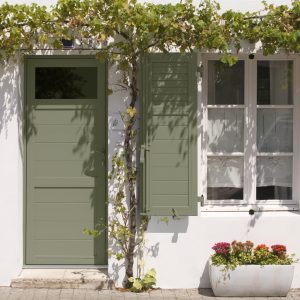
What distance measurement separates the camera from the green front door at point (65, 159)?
9.11 m

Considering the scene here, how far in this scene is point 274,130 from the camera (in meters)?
9.13

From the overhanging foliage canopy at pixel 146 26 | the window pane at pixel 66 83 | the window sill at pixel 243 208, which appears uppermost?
the overhanging foliage canopy at pixel 146 26

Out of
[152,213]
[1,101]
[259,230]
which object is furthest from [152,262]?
[1,101]

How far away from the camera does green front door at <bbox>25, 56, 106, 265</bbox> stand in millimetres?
9109

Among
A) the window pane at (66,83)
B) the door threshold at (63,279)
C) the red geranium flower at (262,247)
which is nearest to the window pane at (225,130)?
the red geranium flower at (262,247)

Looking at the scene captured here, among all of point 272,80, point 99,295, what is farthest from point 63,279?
point 272,80

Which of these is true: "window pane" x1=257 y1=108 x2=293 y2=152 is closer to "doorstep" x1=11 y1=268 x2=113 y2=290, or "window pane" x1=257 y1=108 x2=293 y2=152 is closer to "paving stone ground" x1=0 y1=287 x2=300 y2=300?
"paving stone ground" x1=0 y1=287 x2=300 y2=300

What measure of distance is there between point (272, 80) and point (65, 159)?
239 centimetres

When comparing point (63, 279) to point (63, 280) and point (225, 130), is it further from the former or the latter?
point (225, 130)

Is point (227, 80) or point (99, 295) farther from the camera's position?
point (227, 80)

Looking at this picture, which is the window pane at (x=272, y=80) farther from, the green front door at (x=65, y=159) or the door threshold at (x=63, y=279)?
the door threshold at (x=63, y=279)

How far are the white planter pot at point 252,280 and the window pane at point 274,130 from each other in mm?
1344

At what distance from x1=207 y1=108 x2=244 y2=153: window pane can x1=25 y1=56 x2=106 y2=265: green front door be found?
1.17m

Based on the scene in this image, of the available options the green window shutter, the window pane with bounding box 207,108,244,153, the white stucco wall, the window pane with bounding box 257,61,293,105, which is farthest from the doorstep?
the window pane with bounding box 257,61,293,105
